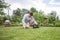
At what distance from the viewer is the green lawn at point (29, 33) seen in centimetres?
212

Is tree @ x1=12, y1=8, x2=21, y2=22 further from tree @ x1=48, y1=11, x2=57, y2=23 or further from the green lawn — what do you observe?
tree @ x1=48, y1=11, x2=57, y2=23

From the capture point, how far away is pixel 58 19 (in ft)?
7.20

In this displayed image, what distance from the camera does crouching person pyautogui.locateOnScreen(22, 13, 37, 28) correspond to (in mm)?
2198

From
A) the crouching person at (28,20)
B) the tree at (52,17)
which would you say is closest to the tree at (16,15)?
the crouching person at (28,20)

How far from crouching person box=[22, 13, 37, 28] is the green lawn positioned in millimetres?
69

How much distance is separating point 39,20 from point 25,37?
0.28m

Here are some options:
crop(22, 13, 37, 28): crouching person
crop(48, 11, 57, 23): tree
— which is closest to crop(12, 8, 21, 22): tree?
crop(22, 13, 37, 28): crouching person

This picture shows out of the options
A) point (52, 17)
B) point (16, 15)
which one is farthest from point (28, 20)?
point (52, 17)

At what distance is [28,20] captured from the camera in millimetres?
2234

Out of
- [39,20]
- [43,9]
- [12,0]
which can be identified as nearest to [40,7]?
[43,9]

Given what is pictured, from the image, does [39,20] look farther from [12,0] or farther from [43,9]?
[12,0]

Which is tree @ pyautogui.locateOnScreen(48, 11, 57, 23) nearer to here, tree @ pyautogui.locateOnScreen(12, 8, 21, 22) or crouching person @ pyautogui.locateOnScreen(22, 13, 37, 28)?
crouching person @ pyautogui.locateOnScreen(22, 13, 37, 28)

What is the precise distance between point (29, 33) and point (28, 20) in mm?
177

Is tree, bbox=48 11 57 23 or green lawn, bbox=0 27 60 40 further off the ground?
tree, bbox=48 11 57 23
